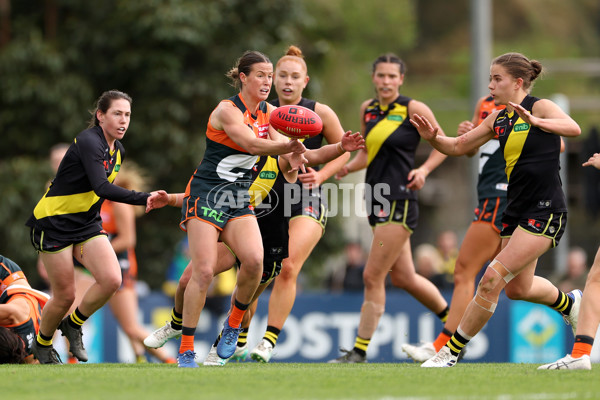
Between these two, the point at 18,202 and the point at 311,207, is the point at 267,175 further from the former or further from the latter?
the point at 18,202

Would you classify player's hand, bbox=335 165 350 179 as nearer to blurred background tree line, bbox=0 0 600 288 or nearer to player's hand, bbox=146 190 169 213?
player's hand, bbox=146 190 169 213

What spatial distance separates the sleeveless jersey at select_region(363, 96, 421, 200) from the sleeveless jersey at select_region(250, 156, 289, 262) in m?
1.04

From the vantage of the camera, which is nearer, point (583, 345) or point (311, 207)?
point (583, 345)

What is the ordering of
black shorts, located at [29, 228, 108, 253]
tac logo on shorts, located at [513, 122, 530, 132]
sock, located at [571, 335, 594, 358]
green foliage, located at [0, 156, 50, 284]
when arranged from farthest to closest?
green foliage, located at [0, 156, 50, 284]
black shorts, located at [29, 228, 108, 253]
tac logo on shorts, located at [513, 122, 530, 132]
sock, located at [571, 335, 594, 358]

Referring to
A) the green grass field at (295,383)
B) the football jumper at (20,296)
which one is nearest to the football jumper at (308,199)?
the green grass field at (295,383)

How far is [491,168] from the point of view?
912 cm

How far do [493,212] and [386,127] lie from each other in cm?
128

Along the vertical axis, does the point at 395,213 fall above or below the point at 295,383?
above

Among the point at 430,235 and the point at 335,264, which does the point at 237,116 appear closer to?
the point at 335,264

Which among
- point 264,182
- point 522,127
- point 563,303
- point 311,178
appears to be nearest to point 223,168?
point 264,182

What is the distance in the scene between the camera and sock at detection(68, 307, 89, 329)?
870 centimetres

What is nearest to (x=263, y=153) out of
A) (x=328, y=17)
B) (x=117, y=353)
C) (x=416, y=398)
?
(x=416, y=398)

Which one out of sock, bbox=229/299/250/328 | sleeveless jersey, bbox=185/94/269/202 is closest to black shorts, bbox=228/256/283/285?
sock, bbox=229/299/250/328

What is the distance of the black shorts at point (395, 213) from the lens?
9.23 metres
